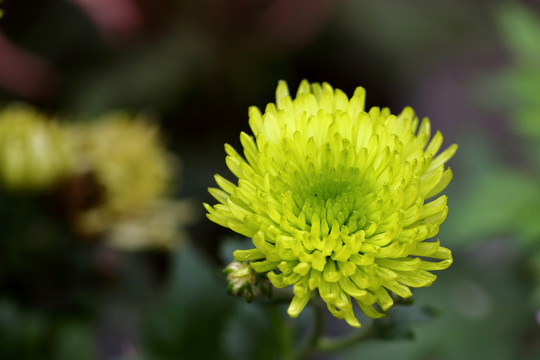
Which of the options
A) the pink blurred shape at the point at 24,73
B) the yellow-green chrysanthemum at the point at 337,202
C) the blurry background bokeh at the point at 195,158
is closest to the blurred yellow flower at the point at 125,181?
the blurry background bokeh at the point at 195,158

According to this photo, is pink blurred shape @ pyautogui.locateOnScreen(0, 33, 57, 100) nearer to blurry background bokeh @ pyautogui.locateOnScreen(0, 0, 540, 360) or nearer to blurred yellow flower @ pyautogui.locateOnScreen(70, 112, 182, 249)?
blurry background bokeh @ pyautogui.locateOnScreen(0, 0, 540, 360)

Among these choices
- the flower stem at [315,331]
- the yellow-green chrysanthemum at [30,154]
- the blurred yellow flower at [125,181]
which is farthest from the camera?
the blurred yellow flower at [125,181]

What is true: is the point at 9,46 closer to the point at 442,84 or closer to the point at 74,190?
the point at 74,190

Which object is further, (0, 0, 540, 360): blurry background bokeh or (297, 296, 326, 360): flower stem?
(0, 0, 540, 360): blurry background bokeh

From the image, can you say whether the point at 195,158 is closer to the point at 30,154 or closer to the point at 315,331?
the point at 30,154

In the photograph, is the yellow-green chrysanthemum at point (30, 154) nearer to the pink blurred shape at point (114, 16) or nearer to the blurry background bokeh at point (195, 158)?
the blurry background bokeh at point (195, 158)

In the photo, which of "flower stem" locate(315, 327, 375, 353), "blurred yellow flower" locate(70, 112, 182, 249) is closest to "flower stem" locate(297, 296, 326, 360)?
"flower stem" locate(315, 327, 375, 353)
